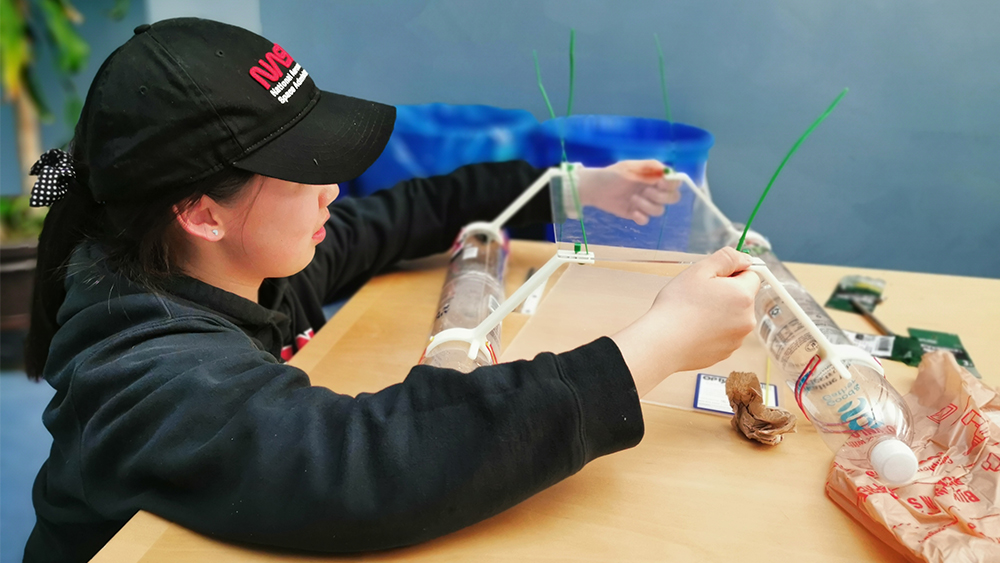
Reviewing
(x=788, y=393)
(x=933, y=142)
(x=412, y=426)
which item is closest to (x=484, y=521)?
(x=412, y=426)

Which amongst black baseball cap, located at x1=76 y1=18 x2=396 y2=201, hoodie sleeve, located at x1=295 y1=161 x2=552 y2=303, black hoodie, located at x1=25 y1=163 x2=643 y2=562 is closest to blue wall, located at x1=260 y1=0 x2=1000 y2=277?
hoodie sleeve, located at x1=295 y1=161 x2=552 y2=303

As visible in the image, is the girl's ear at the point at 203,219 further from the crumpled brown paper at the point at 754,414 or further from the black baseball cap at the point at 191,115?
the crumpled brown paper at the point at 754,414

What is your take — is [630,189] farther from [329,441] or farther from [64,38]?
[64,38]

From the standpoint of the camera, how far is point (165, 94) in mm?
564

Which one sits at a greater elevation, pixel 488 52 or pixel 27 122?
pixel 488 52

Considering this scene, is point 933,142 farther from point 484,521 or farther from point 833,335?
point 484,521

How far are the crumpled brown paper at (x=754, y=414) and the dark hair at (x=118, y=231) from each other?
49 cm

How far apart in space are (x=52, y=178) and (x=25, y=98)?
1.07m

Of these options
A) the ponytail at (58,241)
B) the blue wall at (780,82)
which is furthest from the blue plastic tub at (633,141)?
the ponytail at (58,241)

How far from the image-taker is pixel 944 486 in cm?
56

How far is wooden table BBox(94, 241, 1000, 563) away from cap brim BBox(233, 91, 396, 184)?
0.80ft

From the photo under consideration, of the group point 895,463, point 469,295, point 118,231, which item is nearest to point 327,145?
point 118,231

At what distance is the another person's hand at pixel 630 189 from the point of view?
3.24 ft

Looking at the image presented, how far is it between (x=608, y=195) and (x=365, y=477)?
0.63m
